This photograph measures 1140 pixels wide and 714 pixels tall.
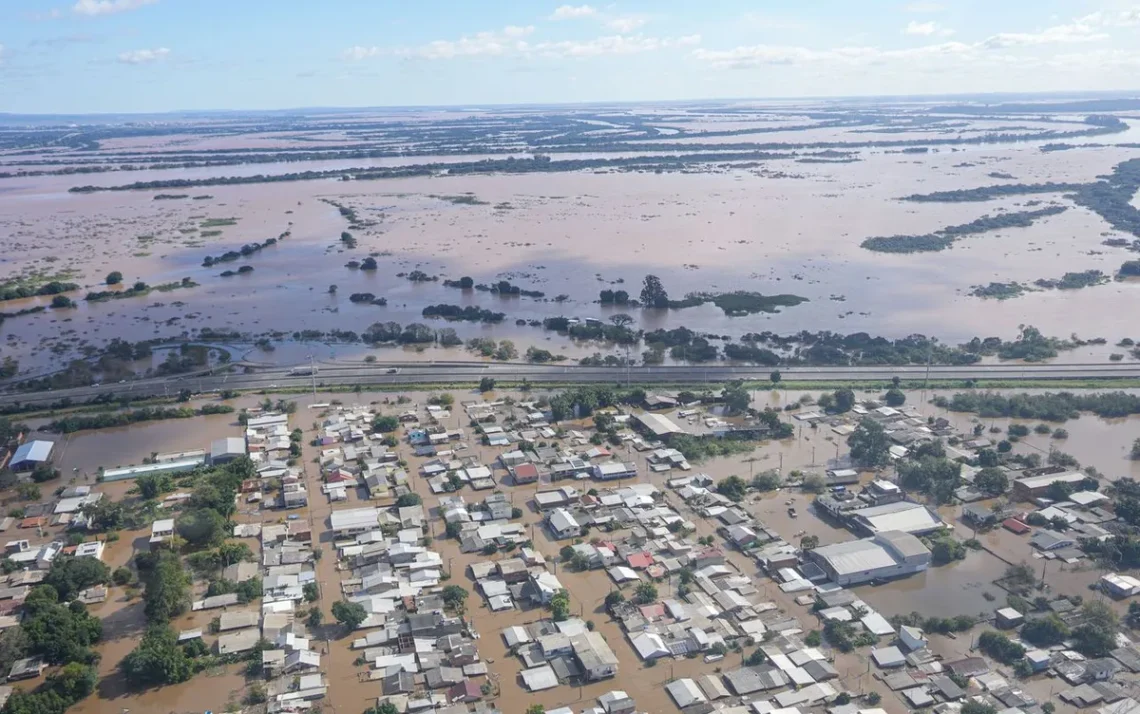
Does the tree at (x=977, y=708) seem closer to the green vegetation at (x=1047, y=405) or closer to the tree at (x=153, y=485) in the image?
the green vegetation at (x=1047, y=405)

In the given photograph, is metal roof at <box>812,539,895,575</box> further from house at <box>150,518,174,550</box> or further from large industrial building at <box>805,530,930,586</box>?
house at <box>150,518,174,550</box>

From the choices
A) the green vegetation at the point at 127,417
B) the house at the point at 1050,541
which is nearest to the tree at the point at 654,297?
the green vegetation at the point at 127,417

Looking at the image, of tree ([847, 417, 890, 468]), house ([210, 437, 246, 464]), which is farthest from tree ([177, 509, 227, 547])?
tree ([847, 417, 890, 468])

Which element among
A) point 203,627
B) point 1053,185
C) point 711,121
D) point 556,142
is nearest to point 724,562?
point 203,627

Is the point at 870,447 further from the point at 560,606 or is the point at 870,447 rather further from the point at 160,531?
the point at 160,531

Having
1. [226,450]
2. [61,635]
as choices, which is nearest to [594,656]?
[61,635]

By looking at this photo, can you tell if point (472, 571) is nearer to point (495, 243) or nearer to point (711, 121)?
point (495, 243)
